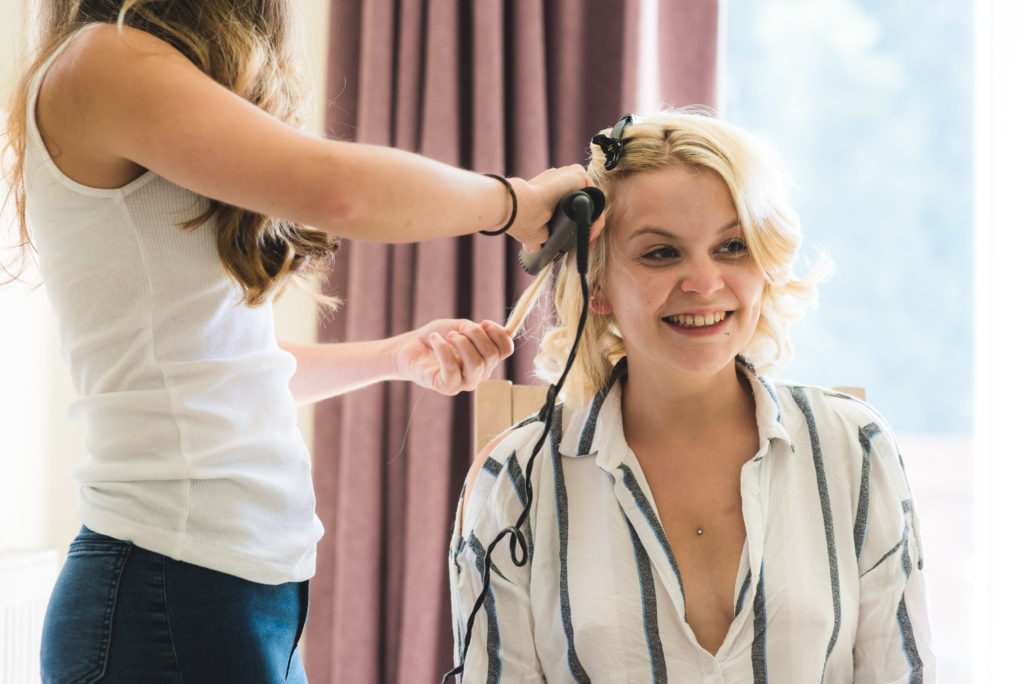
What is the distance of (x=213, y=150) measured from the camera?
2.43 feet

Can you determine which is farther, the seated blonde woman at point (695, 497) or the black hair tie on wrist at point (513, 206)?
the seated blonde woman at point (695, 497)

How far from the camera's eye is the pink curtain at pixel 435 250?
78.9 inches

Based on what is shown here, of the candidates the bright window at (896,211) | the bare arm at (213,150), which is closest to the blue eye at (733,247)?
the bare arm at (213,150)

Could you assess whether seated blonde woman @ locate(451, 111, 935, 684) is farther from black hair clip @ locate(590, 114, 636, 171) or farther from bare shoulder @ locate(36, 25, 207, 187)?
bare shoulder @ locate(36, 25, 207, 187)

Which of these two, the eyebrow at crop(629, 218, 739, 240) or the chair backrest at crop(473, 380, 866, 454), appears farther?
the chair backrest at crop(473, 380, 866, 454)

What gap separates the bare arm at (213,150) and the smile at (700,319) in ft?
1.58

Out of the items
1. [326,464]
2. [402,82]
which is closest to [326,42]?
[402,82]

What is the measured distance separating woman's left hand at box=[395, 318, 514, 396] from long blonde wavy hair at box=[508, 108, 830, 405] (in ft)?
0.33

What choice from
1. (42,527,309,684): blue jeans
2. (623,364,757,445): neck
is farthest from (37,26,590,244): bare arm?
(623,364,757,445): neck

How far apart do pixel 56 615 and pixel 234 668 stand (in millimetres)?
164

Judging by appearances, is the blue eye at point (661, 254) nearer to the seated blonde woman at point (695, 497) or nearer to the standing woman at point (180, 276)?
the seated blonde woman at point (695, 497)

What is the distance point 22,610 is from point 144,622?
1332 mm

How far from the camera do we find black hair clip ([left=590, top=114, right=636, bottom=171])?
1.23 m

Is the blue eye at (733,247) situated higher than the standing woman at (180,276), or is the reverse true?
the blue eye at (733,247)
